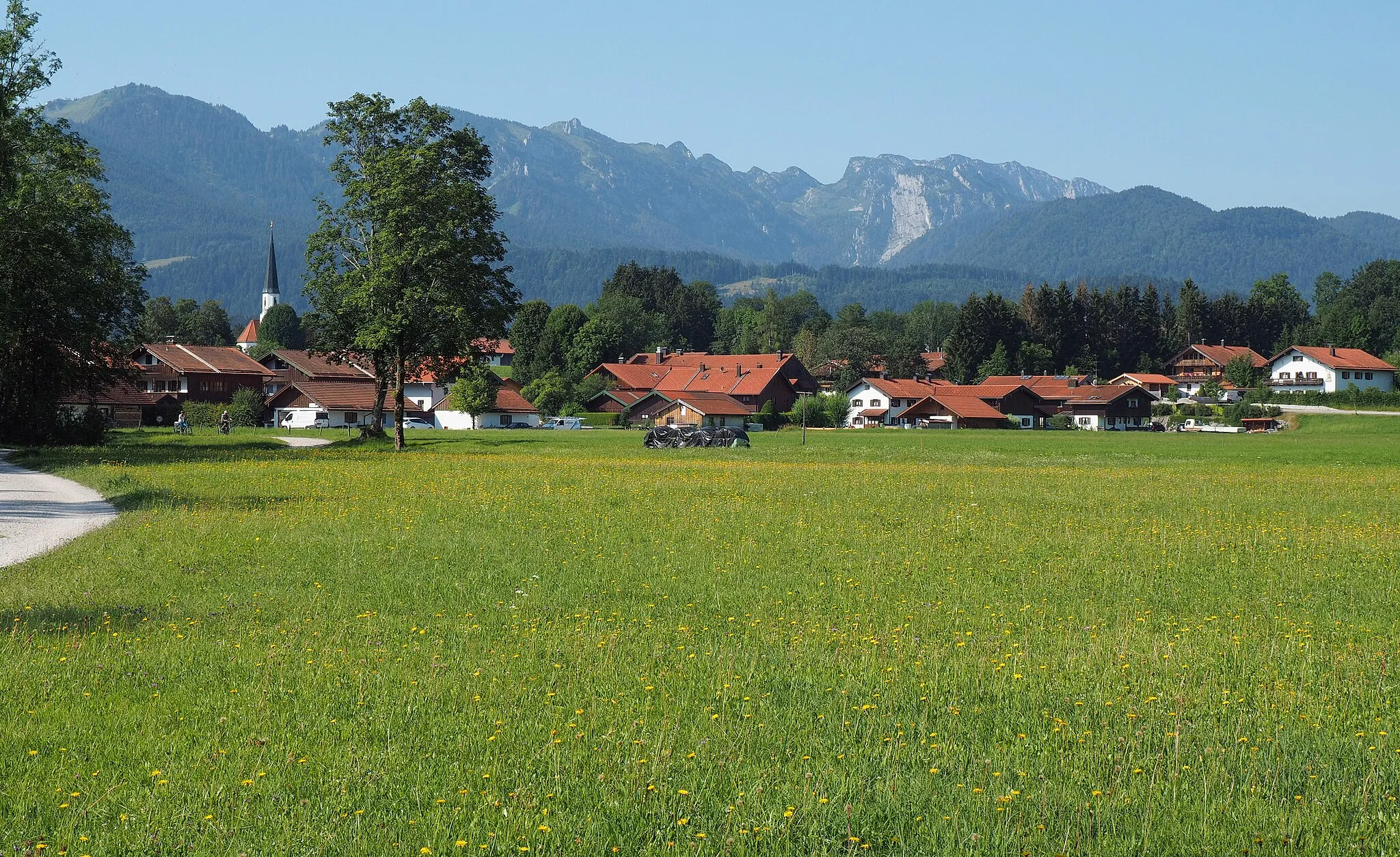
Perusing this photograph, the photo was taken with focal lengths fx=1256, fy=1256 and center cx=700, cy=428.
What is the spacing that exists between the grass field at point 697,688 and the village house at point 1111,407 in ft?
414

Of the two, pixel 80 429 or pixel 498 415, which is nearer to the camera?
pixel 80 429

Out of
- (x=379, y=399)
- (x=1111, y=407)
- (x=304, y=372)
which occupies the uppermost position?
(x=304, y=372)

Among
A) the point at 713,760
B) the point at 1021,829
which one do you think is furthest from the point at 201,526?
the point at 1021,829

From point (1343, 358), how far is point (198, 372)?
139491mm

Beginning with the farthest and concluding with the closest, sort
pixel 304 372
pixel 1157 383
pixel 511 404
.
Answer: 1. pixel 1157 383
2. pixel 304 372
3. pixel 511 404

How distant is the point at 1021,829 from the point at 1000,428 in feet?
427

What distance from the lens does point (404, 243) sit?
6247 centimetres

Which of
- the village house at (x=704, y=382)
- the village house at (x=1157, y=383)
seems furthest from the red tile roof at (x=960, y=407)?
the village house at (x=1157, y=383)

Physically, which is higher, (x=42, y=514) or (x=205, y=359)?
(x=205, y=359)

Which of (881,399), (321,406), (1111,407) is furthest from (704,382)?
(1111,407)

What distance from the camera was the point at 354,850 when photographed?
6.90m

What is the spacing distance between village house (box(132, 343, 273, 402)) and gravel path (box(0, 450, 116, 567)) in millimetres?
102455

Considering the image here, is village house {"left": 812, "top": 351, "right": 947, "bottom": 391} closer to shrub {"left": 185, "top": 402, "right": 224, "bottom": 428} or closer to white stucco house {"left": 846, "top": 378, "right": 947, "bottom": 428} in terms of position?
white stucco house {"left": 846, "top": 378, "right": 947, "bottom": 428}

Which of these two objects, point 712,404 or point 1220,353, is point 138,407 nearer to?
point 712,404
